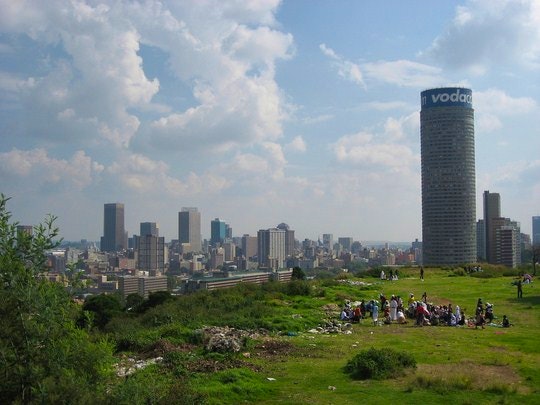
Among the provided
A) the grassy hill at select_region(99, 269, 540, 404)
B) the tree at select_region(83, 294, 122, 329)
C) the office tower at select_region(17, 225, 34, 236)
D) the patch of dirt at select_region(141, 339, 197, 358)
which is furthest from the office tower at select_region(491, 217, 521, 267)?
the office tower at select_region(17, 225, 34, 236)

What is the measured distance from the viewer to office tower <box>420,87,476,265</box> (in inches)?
6265

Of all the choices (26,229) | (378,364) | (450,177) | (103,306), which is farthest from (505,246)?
(26,229)

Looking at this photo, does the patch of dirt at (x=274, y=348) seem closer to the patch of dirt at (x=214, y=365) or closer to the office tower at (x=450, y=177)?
the patch of dirt at (x=214, y=365)

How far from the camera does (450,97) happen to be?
16062 centimetres

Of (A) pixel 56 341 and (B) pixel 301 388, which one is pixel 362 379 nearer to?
(B) pixel 301 388

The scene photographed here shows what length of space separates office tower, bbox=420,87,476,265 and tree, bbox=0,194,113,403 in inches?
6197

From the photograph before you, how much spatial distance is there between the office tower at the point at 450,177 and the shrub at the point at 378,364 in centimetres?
14637

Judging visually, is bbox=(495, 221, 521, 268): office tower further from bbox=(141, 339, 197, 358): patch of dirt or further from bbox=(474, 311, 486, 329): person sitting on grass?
bbox=(141, 339, 197, 358): patch of dirt

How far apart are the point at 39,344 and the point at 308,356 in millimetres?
12921

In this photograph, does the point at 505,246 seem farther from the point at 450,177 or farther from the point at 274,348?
the point at 274,348

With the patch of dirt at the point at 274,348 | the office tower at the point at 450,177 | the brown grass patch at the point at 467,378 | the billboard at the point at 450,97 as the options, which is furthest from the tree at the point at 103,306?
the billboard at the point at 450,97

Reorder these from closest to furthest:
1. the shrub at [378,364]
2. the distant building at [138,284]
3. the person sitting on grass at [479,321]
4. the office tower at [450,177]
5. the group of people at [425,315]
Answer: the shrub at [378,364] → the person sitting on grass at [479,321] → the group of people at [425,315] → the office tower at [450,177] → the distant building at [138,284]

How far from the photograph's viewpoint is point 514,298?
3647 centimetres

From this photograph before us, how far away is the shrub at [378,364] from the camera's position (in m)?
17.7
